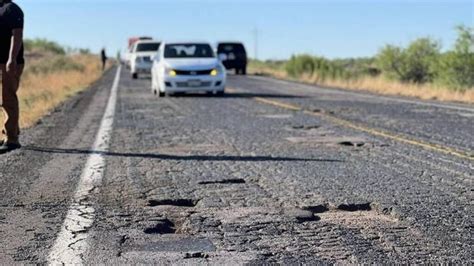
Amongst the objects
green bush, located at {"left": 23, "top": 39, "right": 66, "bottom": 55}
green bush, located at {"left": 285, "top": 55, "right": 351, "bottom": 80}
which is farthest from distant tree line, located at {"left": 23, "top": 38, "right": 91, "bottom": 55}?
green bush, located at {"left": 285, "top": 55, "right": 351, "bottom": 80}

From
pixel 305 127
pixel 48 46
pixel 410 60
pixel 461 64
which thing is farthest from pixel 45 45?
pixel 305 127

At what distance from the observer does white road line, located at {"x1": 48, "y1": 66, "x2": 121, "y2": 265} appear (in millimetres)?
4434

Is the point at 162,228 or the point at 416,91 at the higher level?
the point at 162,228

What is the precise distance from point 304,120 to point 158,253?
8874 mm

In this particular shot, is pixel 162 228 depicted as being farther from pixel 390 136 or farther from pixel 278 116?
pixel 278 116

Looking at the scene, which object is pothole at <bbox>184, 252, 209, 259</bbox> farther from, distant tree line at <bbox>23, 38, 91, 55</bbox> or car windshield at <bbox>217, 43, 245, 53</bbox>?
distant tree line at <bbox>23, 38, 91, 55</bbox>

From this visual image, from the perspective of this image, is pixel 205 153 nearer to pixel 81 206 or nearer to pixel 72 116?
pixel 81 206

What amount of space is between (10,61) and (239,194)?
384cm

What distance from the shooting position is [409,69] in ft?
117

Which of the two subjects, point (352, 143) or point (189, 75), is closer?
point (352, 143)

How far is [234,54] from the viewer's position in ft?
152

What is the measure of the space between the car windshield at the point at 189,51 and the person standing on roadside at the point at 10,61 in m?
12.4

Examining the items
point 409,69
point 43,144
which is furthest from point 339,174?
point 409,69

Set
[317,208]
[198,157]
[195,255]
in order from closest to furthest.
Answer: [195,255]
[317,208]
[198,157]
